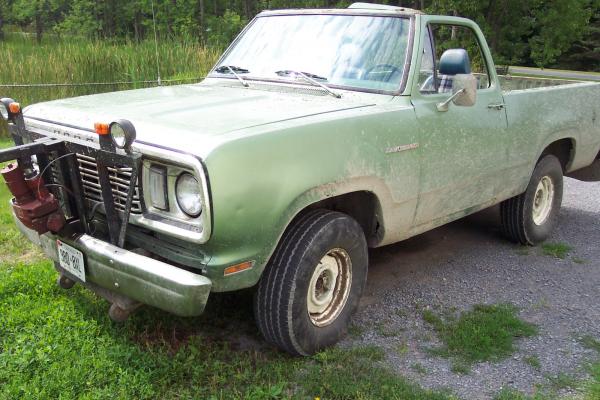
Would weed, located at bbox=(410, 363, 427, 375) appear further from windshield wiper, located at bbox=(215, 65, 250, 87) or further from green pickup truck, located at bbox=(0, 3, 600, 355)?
windshield wiper, located at bbox=(215, 65, 250, 87)

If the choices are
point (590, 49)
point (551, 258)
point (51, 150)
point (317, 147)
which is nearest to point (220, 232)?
point (317, 147)

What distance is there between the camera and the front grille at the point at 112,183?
9.85 ft

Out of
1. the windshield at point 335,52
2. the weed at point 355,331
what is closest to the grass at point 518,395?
the weed at point 355,331

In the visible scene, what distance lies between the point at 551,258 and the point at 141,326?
3512mm

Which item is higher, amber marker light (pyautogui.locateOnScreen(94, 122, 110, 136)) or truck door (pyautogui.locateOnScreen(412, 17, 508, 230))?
amber marker light (pyautogui.locateOnScreen(94, 122, 110, 136))

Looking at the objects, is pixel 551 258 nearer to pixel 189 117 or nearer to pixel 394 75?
pixel 394 75

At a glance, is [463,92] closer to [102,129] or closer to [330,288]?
[330,288]

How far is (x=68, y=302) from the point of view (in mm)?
3842

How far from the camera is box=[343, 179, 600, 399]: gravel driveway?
3.37m

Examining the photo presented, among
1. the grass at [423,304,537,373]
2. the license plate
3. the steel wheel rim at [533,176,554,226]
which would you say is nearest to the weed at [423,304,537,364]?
the grass at [423,304,537,373]

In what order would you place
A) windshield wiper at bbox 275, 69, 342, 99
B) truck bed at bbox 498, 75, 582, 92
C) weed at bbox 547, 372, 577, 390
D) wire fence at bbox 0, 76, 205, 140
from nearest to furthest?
weed at bbox 547, 372, 577, 390 → windshield wiper at bbox 275, 69, 342, 99 → truck bed at bbox 498, 75, 582, 92 → wire fence at bbox 0, 76, 205, 140

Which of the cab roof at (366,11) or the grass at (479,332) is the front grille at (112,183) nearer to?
the grass at (479,332)

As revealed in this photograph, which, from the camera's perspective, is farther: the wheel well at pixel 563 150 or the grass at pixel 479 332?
the wheel well at pixel 563 150

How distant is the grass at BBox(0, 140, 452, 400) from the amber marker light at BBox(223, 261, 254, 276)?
65 centimetres
